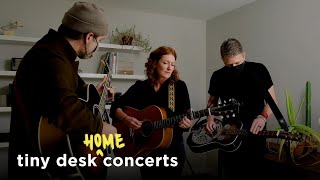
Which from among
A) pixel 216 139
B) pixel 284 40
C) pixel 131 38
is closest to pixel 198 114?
pixel 216 139

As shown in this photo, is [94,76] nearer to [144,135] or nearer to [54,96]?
[144,135]

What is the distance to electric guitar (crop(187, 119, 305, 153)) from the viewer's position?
5.93 ft

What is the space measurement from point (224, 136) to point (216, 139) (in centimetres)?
9

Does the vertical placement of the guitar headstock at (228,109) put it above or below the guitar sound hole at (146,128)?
above

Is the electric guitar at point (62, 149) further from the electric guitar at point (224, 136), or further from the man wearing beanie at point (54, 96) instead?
the electric guitar at point (224, 136)

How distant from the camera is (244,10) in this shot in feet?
11.2

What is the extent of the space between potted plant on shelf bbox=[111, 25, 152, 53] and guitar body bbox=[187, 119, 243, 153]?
1.46 meters

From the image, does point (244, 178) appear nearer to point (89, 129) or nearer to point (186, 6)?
point (89, 129)

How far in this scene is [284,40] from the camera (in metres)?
2.91

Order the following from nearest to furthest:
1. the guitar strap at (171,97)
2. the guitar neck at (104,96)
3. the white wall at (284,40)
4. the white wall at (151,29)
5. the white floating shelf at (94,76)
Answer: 1. the guitar neck at (104,96)
2. the guitar strap at (171,97)
3. the white wall at (284,40)
4. the white floating shelf at (94,76)
5. the white wall at (151,29)

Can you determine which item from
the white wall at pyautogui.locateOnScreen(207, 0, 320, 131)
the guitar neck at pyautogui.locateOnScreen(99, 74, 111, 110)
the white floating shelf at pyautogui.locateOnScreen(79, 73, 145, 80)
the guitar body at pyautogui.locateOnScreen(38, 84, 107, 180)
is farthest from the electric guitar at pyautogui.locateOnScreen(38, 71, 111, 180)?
the white wall at pyautogui.locateOnScreen(207, 0, 320, 131)

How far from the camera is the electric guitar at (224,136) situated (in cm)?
181

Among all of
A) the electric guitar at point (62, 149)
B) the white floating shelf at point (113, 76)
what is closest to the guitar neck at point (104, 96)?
the electric guitar at point (62, 149)

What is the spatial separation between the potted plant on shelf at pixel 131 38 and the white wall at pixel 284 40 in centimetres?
102
